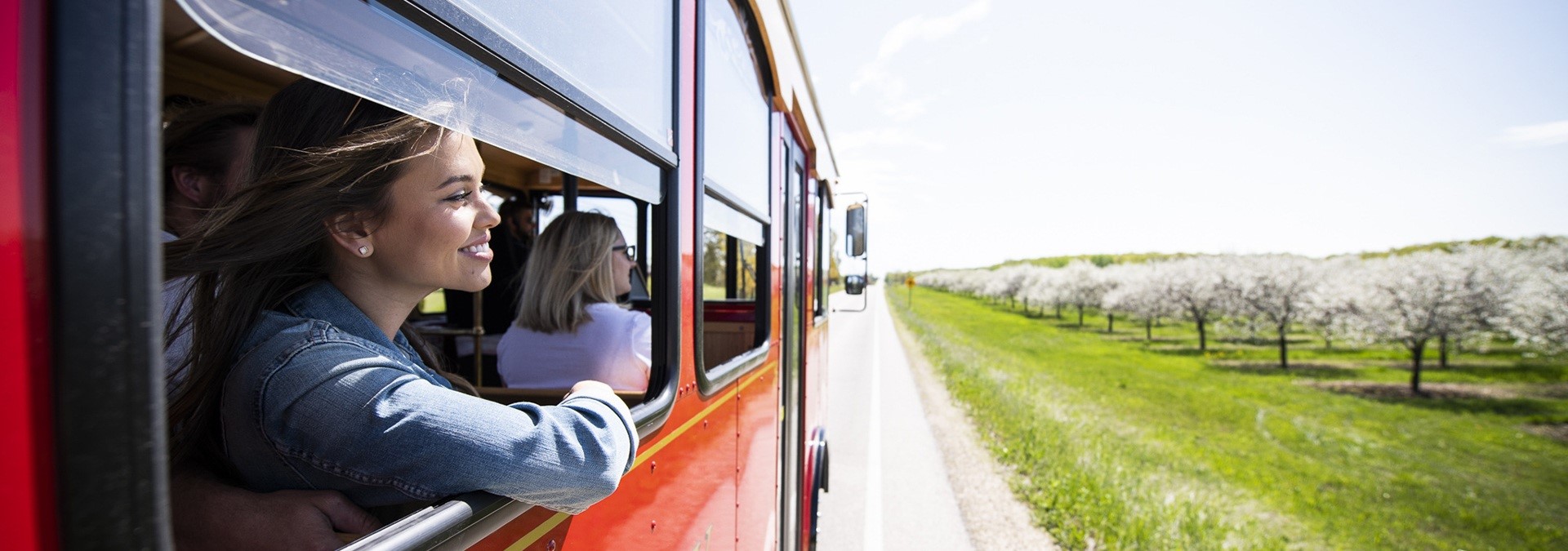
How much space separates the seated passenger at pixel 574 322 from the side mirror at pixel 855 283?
329 cm

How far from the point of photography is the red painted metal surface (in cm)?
40

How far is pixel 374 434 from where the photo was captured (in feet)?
2.65

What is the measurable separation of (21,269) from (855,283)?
5.32m

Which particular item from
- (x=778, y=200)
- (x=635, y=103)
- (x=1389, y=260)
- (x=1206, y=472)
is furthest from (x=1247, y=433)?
(x=1389, y=260)

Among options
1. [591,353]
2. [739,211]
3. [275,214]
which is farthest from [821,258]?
[275,214]

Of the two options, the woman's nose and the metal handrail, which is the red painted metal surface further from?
the woman's nose

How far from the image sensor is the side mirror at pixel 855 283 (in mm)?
5539

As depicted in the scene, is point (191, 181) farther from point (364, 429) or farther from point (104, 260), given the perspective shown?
point (104, 260)

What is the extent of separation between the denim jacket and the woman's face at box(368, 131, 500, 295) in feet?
0.36

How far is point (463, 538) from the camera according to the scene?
0.91m

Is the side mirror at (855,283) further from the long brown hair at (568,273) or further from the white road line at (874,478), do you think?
the long brown hair at (568,273)

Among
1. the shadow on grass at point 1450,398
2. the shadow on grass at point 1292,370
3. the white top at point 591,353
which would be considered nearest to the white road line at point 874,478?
the white top at point 591,353

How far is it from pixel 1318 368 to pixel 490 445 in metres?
37.7

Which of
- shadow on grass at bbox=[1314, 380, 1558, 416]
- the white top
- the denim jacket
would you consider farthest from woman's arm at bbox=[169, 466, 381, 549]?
shadow on grass at bbox=[1314, 380, 1558, 416]
